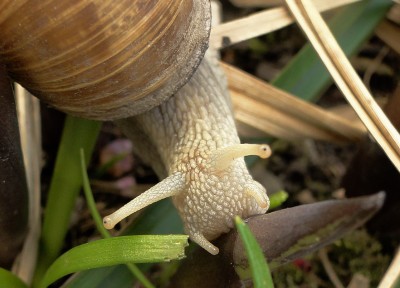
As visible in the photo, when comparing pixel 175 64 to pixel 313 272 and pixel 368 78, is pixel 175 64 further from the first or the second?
pixel 368 78

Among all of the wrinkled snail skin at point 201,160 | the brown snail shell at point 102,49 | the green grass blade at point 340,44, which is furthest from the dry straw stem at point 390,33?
the brown snail shell at point 102,49

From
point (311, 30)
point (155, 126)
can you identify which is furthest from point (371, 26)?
point (155, 126)

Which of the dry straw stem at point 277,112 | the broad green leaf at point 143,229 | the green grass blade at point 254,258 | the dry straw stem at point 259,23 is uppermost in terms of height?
the dry straw stem at point 259,23

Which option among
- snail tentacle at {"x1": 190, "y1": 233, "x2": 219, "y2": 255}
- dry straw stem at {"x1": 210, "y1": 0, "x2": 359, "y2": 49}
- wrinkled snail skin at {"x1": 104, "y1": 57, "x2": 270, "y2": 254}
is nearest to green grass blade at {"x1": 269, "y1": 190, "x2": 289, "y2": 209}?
wrinkled snail skin at {"x1": 104, "y1": 57, "x2": 270, "y2": 254}

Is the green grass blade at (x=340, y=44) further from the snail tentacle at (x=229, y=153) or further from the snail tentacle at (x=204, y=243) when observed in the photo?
the snail tentacle at (x=204, y=243)

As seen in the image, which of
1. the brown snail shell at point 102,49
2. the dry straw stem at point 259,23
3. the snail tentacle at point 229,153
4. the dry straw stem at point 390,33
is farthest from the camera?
the dry straw stem at point 390,33

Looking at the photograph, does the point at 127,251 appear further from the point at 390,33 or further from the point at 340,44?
the point at 390,33

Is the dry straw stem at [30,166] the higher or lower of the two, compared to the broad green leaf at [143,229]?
higher

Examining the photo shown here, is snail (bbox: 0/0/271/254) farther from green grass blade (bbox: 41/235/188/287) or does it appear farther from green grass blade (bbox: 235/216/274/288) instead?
green grass blade (bbox: 235/216/274/288)
